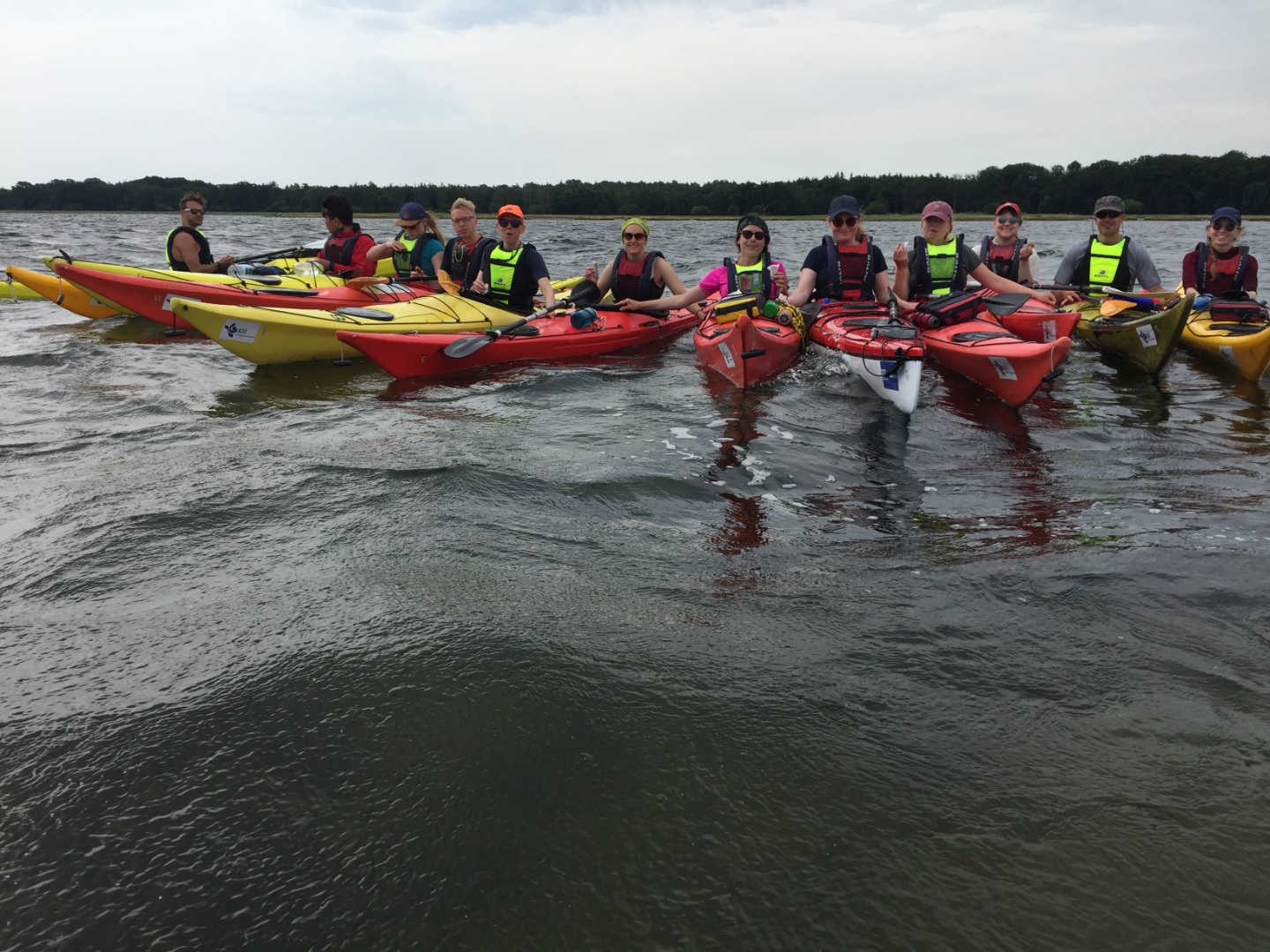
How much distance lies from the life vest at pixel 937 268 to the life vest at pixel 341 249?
6.43 meters

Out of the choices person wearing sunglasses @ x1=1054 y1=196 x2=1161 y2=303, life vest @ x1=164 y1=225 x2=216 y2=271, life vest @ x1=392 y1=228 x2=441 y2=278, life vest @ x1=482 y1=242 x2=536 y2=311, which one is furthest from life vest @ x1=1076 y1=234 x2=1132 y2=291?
life vest @ x1=164 y1=225 x2=216 y2=271

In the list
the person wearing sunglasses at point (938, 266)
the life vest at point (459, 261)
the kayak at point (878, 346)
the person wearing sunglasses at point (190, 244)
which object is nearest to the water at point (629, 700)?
the kayak at point (878, 346)

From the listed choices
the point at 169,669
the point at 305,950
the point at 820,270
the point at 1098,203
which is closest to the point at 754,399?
the point at 820,270

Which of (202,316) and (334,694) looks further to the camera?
(202,316)

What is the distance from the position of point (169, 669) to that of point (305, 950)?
1486 millimetres

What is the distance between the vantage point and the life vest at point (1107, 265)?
9625 mm

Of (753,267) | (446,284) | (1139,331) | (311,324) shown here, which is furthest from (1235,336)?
→ (311,324)

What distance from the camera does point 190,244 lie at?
415 inches

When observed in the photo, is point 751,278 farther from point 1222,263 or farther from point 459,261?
point 1222,263

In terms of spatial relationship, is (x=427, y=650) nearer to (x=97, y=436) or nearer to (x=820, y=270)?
(x=97, y=436)

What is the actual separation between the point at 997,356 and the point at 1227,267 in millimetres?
3867

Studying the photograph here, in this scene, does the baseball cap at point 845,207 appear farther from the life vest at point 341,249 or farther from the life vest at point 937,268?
the life vest at point 341,249

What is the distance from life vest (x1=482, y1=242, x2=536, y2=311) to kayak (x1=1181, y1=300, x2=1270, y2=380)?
6575 millimetres

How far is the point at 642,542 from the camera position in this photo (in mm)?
4309
